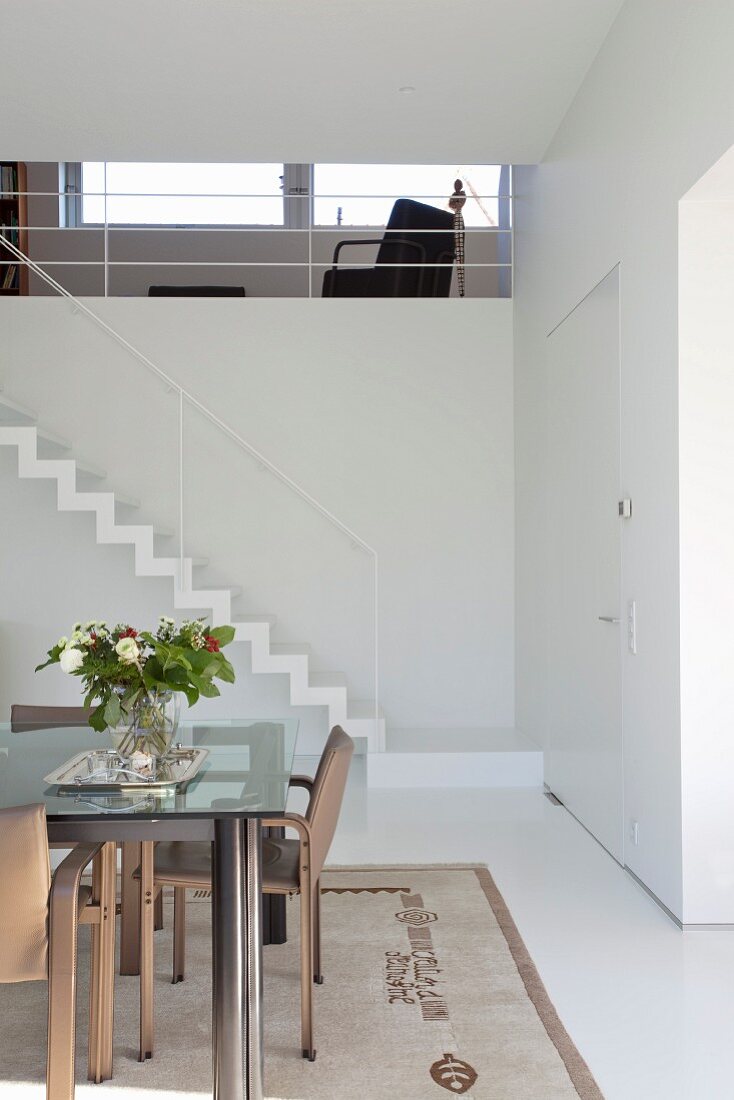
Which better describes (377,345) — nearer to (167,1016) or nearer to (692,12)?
(692,12)

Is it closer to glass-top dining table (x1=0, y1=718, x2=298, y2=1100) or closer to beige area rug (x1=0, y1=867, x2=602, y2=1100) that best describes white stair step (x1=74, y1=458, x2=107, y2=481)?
beige area rug (x1=0, y1=867, x2=602, y2=1100)

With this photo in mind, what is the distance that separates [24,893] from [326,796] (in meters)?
0.80

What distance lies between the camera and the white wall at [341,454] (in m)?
6.80

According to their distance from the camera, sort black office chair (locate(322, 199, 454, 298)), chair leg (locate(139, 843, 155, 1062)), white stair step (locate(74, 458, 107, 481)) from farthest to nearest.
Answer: black office chair (locate(322, 199, 454, 298))
white stair step (locate(74, 458, 107, 481))
chair leg (locate(139, 843, 155, 1062))

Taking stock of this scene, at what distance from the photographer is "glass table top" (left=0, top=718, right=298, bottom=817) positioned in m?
2.32

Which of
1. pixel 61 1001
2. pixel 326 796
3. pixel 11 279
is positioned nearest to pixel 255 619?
pixel 11 279

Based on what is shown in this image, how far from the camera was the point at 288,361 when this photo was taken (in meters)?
6.87

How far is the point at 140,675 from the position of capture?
8.87 feet

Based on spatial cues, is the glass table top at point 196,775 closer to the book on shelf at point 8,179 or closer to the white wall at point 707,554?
the white wall at point 707,554

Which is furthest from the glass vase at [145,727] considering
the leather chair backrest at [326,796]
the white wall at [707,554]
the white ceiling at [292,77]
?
the white ceiling at [292,77]

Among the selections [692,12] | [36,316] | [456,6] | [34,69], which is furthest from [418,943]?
[36,316]

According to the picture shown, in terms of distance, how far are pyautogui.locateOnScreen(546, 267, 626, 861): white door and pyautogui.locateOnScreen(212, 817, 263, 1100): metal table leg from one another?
7.60 feet

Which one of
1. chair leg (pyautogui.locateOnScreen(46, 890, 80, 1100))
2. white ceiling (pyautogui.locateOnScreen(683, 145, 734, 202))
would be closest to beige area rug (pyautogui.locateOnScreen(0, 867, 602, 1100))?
chair leg (pyautogui.locateOnScreen(46, 890, 80, 1100))

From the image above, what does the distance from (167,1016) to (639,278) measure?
2.93 m
